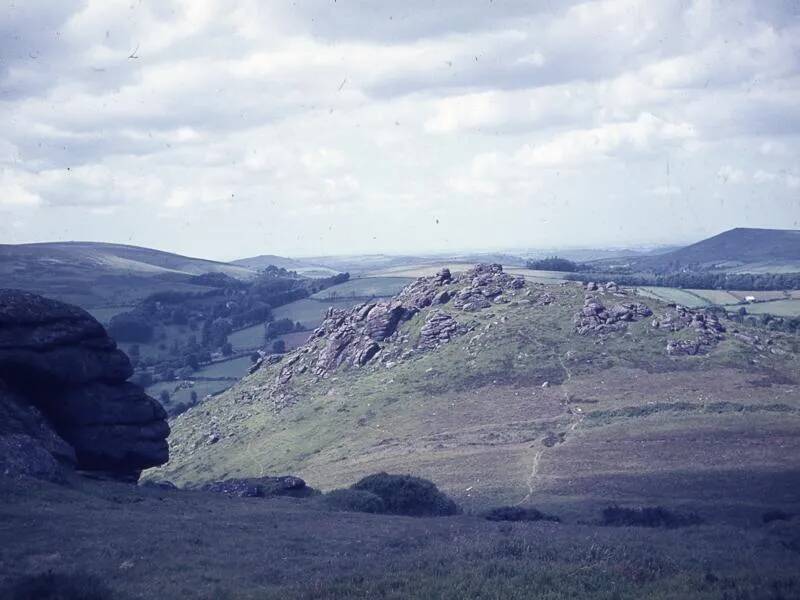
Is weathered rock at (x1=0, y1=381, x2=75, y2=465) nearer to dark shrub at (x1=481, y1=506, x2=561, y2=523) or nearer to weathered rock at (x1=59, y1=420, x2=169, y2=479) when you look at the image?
weathered rock at (x1=59, y1=420, x2=169, y2=479)

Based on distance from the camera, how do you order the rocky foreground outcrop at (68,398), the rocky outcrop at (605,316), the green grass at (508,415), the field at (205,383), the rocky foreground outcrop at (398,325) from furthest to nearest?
the field at (205,383)
the rocky foreground outcrop at (398,325)
the rocky outcrop at (605,316)
the green grass at (508,415)
the rocky foreground outcrop at (68,398)

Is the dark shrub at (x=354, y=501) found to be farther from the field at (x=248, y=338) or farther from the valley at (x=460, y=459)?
the field at (x=248, y=338)

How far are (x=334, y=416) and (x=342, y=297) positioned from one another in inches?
3860

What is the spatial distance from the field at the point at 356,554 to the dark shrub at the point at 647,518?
598 cm

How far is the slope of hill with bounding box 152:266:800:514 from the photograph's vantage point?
188 ft

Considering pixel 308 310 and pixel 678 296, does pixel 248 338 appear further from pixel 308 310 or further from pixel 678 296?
pixel 678 296

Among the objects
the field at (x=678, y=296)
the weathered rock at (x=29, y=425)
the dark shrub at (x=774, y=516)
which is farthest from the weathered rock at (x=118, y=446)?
the field at (x=678, y=296)

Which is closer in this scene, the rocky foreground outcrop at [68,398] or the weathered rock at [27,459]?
the weathered rock at [27,459]

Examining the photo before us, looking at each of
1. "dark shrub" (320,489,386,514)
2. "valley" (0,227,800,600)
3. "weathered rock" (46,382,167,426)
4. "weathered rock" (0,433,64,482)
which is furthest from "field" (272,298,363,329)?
"weathered rock" (0,433,64,482)

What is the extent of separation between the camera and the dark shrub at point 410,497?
146 ft

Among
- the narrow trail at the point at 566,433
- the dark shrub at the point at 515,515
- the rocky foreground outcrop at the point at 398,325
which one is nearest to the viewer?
the dark shrub at the point at 515,515

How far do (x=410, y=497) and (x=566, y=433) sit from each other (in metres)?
28.1

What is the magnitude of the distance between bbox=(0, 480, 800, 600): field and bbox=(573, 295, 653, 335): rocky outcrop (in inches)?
2288

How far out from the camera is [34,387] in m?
41.4
